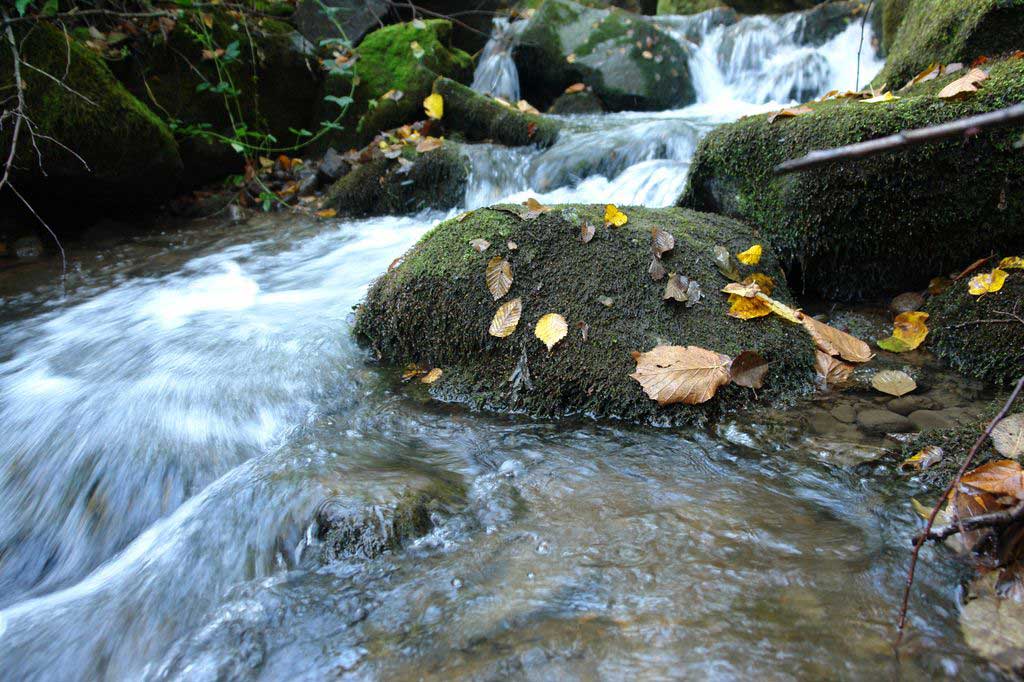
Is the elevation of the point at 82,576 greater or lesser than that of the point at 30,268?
lesser

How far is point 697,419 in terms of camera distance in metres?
2.41

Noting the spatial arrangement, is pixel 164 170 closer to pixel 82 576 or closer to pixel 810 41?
pixel 82 576

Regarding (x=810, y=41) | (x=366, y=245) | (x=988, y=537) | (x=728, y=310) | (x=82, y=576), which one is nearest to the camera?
(x=988, y=537)

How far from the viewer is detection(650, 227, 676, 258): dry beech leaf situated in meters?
2.81

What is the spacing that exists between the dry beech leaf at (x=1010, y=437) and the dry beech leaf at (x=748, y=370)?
2.51 ft

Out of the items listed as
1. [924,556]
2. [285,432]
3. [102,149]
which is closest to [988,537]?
[924,556]

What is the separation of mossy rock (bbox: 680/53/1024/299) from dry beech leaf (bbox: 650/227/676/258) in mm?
700

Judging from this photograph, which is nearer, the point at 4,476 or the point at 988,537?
the point at 988,537

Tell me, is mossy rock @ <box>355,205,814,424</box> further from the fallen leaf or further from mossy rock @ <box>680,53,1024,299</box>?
the fallen leaf

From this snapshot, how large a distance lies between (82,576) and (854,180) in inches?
139

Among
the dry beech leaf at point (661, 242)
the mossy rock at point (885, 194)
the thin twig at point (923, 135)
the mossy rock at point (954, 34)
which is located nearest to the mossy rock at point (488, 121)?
the mossy rock at point (954, 34)

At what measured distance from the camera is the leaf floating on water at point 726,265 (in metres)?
2.84

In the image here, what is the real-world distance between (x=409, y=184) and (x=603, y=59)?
14.8 ft

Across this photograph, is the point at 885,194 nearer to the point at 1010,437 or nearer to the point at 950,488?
the point at 1010,437
